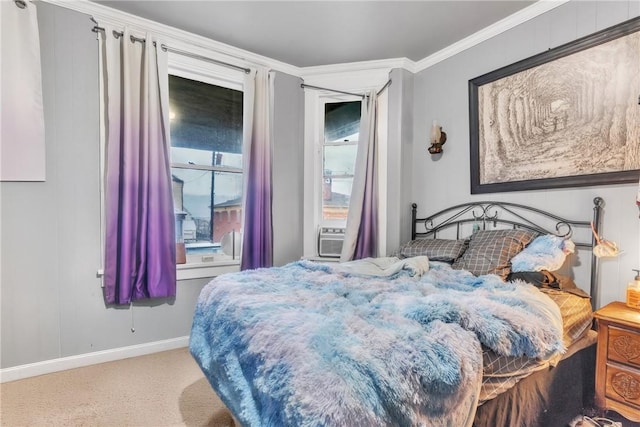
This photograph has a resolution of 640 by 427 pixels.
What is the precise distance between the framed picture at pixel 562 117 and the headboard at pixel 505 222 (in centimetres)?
15

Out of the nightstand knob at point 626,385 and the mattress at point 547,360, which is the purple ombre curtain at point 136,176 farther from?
the nightstand knob at point 626,385

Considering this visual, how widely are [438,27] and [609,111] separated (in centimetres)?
136

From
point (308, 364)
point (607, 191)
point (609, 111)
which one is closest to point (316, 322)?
point (308, 364)

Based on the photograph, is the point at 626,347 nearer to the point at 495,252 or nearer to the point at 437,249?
the point at 495,252

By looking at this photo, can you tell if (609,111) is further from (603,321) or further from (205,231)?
(205,231)

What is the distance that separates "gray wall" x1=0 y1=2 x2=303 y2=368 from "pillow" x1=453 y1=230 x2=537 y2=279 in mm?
2561

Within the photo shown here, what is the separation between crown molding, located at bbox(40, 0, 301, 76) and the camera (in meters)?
2.27

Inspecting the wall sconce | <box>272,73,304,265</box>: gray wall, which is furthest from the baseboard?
the wall sconce

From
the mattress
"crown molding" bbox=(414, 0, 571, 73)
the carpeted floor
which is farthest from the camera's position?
"crown molding" bbox=(414, 0, 571, 73)

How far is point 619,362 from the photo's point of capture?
142 cm

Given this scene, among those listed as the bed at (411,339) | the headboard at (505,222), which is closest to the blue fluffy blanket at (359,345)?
the bed at (411,339)

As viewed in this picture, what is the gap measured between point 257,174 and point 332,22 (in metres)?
1.40

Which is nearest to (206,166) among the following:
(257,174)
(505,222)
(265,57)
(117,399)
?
(257,174)

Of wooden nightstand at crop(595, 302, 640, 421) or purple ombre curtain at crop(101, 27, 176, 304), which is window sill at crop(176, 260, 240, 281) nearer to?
purple ombre curtain at crop(101, 27, 176, 304)
